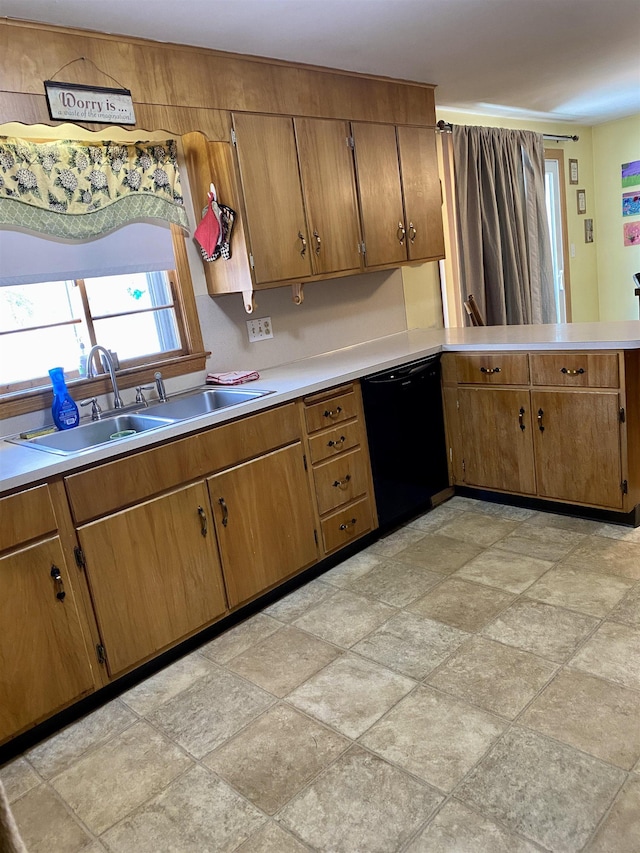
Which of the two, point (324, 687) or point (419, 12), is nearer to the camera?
point (324, 687)

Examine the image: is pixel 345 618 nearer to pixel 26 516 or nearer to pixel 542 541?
pixel 542 541

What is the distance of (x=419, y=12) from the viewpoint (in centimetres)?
265

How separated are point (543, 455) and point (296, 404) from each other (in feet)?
4.24

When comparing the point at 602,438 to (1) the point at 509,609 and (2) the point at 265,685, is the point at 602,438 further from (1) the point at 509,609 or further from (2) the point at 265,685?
(2) the point at 265,685

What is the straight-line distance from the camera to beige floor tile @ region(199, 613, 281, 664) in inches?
A: 95.4

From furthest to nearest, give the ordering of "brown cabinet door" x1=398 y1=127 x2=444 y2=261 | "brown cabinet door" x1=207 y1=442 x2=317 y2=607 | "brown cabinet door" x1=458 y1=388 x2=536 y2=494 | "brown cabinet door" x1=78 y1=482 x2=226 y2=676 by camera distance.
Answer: "brown cabinet door" x1=398 y1=127 x2=444 y2=261
"brown cabinet door" x1=458 y1=388 x2=536 y2=494
"brown cabinet door" x1=207 y1=442 x2=317 y2=607
"brown cabinet door" x1=78 y1=482 x2=226 y2=676

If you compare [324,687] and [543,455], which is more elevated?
[543,455]

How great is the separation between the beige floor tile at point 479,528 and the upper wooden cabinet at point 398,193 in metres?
1.43

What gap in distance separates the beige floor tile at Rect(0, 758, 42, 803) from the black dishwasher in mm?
1798

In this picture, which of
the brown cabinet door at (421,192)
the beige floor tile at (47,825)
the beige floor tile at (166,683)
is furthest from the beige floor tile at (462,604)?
the brown cabinet door at (421,192)

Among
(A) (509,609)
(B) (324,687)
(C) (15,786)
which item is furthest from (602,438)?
(C) (15,786)

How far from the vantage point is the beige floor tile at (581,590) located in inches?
95.7

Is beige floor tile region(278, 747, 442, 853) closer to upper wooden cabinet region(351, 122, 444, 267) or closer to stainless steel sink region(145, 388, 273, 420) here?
stainless steel sink region(145, 388, 273, 420)

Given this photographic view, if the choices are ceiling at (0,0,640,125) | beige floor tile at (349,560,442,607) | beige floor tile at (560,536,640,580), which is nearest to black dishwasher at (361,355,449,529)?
beige floor tile at (349,560,442,607)
